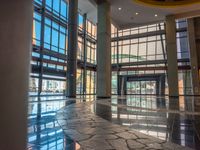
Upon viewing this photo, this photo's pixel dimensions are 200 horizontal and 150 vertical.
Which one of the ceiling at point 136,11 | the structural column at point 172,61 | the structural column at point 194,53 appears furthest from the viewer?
the structural column at point 194,53

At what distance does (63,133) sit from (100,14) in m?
15.4

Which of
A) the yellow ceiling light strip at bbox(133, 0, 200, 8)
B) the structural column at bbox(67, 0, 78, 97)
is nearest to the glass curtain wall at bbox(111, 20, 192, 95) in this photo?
the yellow ceiling light strip at bbox(133, 0, 200, 8)

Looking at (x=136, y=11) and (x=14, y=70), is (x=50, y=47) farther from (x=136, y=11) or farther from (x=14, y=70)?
(x=14, y=70)

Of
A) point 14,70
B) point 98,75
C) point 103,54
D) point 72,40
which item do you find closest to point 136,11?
point 103,54

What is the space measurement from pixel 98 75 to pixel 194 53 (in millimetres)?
17809

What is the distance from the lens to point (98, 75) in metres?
17.0

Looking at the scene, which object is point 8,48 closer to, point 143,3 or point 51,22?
point 143,3

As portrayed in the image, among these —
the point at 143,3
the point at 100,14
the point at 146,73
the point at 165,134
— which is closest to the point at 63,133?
the point at 165,134

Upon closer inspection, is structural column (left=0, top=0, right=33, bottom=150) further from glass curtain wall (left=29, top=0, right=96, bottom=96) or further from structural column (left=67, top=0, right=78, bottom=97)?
glass curtain wall (left=29, top=0, right=96, bottom=96)

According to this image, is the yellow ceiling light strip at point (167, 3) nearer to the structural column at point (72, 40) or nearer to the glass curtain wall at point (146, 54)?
the structural column at point (72, 40)

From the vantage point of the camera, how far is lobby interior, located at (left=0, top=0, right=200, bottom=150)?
800mm

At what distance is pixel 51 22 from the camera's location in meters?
21.8

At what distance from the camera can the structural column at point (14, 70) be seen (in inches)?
29.0

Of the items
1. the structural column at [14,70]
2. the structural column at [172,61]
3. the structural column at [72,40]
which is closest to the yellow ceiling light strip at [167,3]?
the structural column at [172,61]
